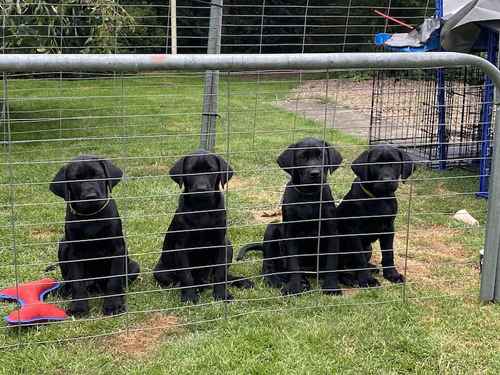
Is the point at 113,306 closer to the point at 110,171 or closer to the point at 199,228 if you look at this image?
the point at 199,228

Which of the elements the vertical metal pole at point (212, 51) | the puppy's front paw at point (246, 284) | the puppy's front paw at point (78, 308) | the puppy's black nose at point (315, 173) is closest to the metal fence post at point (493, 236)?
the puppy's black nose at point (315, 173)

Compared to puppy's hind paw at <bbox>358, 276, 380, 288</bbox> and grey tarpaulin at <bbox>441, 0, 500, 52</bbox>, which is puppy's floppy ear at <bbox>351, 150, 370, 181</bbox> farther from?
grey tarpaulin at <bbox>441, 0, 500, 52</bbox>

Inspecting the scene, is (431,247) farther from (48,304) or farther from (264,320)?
(48,304)

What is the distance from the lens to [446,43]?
7.16 m

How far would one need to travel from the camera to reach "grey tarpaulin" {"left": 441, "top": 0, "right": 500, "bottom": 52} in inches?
256

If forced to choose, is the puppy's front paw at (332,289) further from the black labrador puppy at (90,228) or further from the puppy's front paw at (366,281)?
Answer: the black labrador puppy at (90,228)

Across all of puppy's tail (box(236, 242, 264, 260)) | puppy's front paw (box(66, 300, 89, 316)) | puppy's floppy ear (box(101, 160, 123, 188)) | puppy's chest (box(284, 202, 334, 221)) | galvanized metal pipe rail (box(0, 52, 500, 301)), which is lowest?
puppy's front paw (box(66, 300, 89, 316))

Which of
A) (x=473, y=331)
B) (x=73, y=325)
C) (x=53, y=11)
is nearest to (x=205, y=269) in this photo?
(x=73, y=325)

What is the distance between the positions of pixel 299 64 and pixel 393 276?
1.93m

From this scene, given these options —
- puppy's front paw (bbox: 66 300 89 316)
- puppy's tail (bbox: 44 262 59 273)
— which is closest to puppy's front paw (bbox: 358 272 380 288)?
puppy's front paw (bbox: 66 300 89 316)

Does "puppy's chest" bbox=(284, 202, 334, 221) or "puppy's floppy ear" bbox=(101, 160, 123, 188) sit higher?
"puppy's floppy ear" bbox=(101, 160, 123, 188)

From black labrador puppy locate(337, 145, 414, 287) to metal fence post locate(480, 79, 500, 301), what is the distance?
2.40 ft

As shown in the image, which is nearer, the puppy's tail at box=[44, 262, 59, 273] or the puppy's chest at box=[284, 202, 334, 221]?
the puppy's chest at box=[284, 202, 334, 221]

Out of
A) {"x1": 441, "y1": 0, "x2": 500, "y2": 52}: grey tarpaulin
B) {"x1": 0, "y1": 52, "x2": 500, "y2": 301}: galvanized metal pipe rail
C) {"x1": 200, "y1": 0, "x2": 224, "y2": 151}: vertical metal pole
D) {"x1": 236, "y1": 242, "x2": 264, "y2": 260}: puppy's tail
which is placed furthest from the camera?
{"x1": 200, "y1": 0, "x2": 224, "y2": 151}: vertical metal pole
